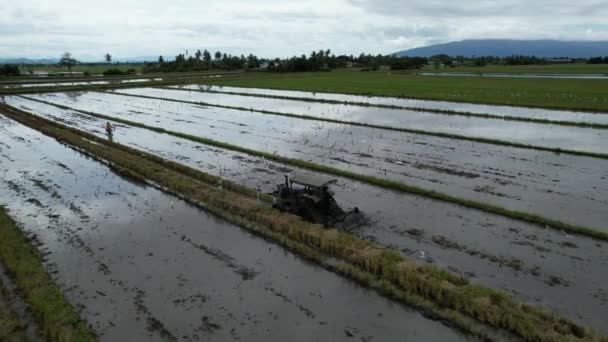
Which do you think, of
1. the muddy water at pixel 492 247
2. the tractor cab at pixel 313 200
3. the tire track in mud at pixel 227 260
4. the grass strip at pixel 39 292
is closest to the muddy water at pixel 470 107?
the muddy water at pixel 492 247

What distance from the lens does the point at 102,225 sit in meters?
12.8

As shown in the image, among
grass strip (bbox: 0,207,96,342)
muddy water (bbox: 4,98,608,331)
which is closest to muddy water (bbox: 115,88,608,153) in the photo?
muddy water (bbox: 4,98,608,331)

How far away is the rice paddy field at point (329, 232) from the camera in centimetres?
810

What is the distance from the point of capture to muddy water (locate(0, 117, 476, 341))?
7922 millimetres

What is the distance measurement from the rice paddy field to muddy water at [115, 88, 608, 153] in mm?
281

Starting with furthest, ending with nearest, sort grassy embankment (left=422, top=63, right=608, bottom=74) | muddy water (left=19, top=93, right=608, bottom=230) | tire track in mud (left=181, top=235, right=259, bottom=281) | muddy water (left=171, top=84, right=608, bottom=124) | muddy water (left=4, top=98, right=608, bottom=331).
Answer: grassy embankment (left=422, top=63, right=608, bottom=74) → muddy water (left=171, top=84, right=608, bottom=124) → muddy water (left=19, top=93, right=608, bottom=230) → tire track in mud (left=181, top=235, right=259, bottom=281) → muddy water (left=4, top=98, right=608, bottom=331)

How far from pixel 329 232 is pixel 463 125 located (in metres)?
18.7

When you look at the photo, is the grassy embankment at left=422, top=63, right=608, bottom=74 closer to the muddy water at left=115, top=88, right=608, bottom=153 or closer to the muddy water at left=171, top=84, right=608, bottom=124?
the muddy water at left=171, top=84, right=608, bottom=124

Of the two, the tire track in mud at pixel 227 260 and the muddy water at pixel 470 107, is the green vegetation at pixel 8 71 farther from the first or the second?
the tire track in mud at pixel 227 260

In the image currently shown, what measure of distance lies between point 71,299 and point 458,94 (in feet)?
130

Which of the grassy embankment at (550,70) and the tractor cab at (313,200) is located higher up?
the grassy embankment at (550,70)

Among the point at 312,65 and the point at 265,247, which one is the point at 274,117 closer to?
the point at 265,247

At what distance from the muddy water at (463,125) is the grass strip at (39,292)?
21.3 m

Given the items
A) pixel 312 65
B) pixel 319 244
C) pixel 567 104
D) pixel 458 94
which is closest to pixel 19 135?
pixel 319 244
